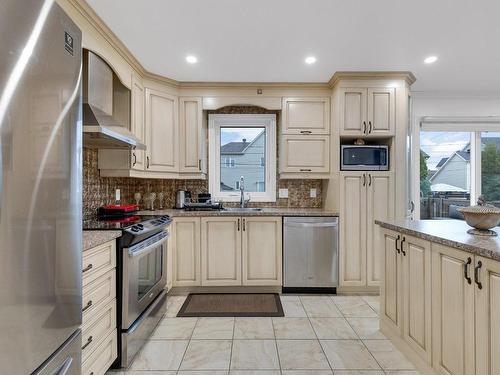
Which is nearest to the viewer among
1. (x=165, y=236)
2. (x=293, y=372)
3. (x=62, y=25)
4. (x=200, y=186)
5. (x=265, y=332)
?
(x=62, y=25)

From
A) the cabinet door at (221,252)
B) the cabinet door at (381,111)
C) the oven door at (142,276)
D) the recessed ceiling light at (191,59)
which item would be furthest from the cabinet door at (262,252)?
the recessed ceiling light at (191,59)

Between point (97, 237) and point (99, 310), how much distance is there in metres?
0.42

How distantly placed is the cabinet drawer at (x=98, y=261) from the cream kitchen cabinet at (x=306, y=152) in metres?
2.18

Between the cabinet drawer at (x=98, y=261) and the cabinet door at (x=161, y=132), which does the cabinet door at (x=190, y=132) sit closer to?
the cabinet door at (x=161, y=132)

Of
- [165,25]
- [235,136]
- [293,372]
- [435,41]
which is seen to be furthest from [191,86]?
[293,372]

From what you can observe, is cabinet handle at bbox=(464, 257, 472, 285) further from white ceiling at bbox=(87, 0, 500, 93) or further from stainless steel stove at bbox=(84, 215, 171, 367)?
stainless steel stove at bbox=(84, 215, 171, 367)

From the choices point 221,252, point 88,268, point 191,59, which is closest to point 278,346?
point 221,252

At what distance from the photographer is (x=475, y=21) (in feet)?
7.09

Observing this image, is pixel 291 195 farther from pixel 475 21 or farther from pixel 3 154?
pixel 3 154

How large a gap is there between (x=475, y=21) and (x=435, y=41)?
1.02 feet

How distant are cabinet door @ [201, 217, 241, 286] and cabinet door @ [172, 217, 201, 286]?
0.22 ft

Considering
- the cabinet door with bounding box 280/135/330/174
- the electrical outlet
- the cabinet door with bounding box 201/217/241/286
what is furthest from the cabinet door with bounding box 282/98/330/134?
the cabinet door with bounding box 201/217/241/286

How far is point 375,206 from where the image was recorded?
314 cm

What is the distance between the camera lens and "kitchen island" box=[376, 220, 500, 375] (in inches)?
50.9
